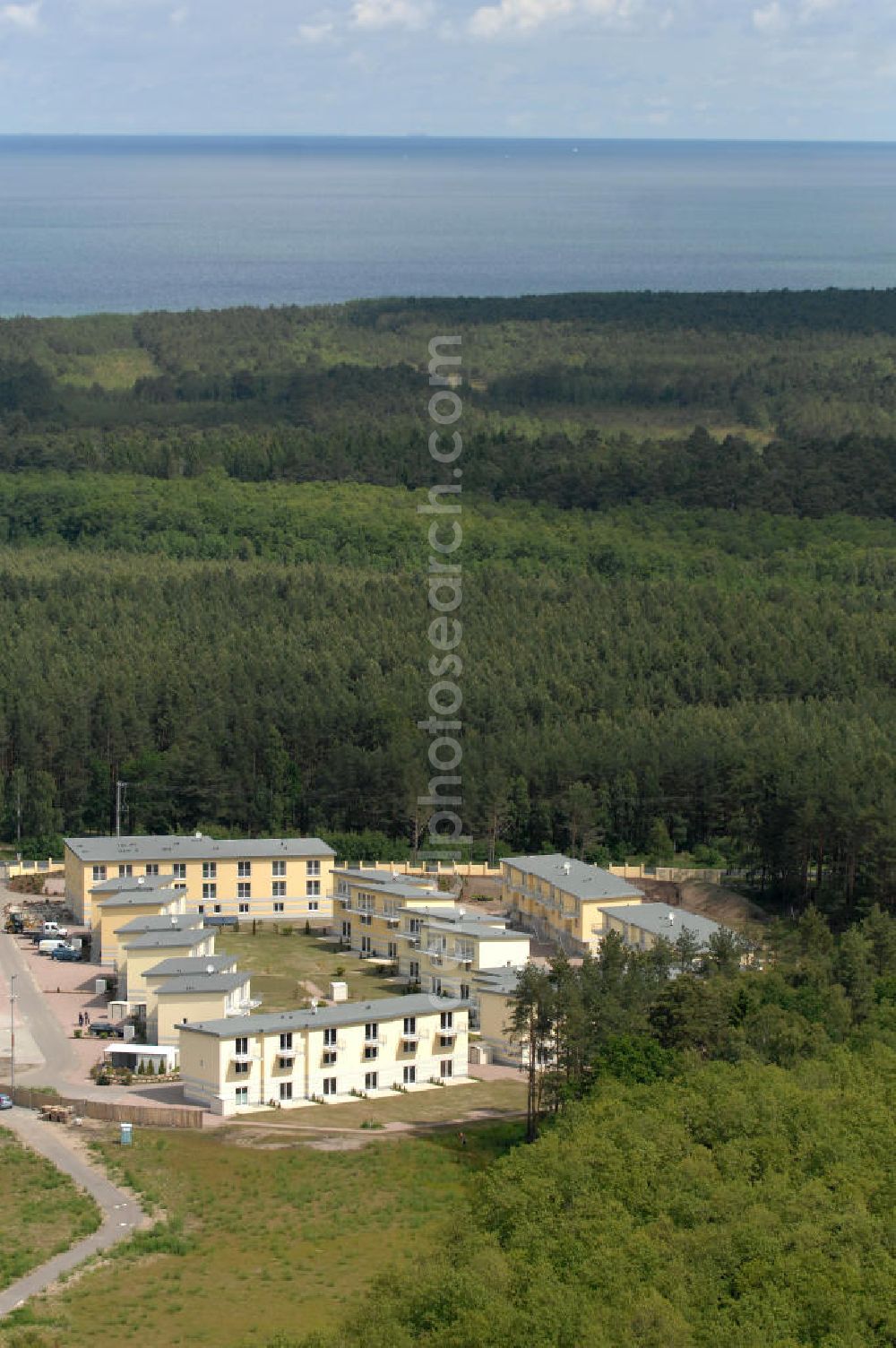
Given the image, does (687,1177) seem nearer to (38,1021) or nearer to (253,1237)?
(253,1237)

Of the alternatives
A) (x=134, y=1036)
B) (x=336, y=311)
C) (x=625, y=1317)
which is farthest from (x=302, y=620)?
(x=336, y=311)

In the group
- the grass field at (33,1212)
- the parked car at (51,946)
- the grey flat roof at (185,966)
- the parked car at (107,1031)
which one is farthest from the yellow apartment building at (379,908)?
the grass field at (33,1212)

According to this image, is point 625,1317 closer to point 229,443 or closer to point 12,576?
point 12,576

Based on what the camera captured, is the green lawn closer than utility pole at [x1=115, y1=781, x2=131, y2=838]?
Yes

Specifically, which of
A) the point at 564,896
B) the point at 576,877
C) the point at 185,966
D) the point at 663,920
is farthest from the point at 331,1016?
the point at 576,877

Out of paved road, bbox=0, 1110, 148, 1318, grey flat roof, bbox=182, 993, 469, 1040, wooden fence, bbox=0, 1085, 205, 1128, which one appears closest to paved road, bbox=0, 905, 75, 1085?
wooden fence, bbox=0, 1085, 205, 1128

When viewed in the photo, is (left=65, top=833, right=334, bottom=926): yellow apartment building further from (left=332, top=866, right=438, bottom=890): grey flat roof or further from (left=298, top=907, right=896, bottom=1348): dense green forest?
(left=298, top=907, right=896, bottom=1348): dense green forest
